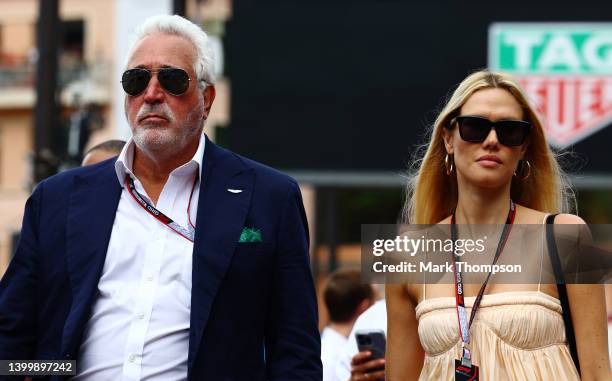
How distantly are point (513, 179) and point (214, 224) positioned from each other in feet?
3.38

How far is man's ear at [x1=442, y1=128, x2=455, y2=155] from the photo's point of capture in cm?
435

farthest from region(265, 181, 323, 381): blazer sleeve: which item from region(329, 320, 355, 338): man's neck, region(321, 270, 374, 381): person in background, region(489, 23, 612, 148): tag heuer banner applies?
region(489, 23, 612, 148): tag heuer banner

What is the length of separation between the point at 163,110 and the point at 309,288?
2.33ft

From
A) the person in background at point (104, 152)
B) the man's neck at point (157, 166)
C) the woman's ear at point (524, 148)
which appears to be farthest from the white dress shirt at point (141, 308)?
the person in background at point (104, 152)

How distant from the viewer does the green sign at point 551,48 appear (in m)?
18.3

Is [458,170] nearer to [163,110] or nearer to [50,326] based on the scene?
[163,110]

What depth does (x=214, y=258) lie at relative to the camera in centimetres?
397

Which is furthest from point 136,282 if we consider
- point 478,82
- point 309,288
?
point 478,82

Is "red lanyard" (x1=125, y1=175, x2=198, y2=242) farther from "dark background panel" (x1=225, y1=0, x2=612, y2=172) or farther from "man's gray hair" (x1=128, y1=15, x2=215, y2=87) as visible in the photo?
"dark background panel" (x1=225, y1=0, x2=612, y2=172)

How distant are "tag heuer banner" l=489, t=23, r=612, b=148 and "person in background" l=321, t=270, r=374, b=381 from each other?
10811 millimetres
